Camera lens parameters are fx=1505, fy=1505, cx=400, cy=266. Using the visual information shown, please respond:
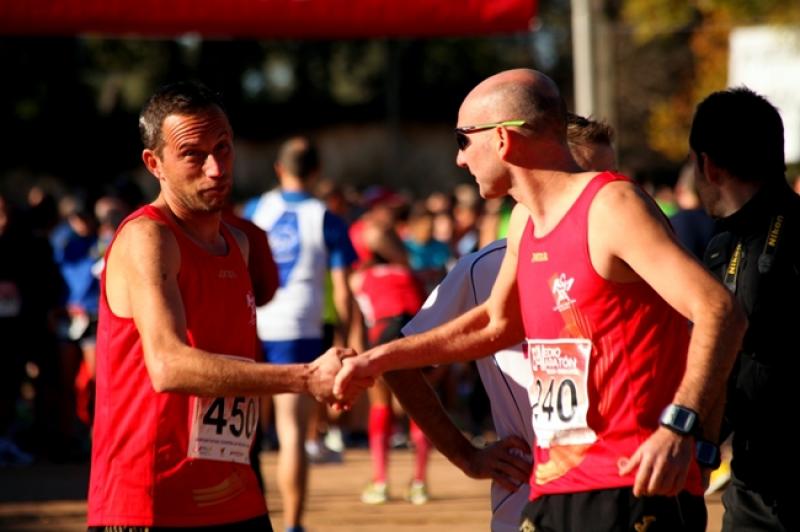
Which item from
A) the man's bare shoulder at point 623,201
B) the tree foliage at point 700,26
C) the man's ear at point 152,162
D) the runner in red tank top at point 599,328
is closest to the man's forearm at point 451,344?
the runner in red tank top at point 599,328

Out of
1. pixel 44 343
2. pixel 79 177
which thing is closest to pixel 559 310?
pixel 44 343

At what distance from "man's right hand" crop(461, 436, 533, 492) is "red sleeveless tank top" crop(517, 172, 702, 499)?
57 cm

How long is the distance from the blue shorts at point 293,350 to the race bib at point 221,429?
537 centimetres

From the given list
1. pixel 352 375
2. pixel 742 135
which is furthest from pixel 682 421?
pixel 742 135

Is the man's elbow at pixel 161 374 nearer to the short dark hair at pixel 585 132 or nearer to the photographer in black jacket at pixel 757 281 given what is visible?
the short dark hair at pixel 585 132

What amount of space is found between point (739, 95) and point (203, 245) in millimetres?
1947

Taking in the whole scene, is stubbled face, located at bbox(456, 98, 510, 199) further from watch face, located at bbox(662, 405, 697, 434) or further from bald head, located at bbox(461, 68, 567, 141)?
watch face, located at bbox(662, 405, 697, 434)

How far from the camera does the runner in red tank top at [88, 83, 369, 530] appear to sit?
454 centimetres

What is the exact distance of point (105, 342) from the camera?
4.74 metres

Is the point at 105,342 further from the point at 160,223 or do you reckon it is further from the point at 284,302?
the point at 284,302

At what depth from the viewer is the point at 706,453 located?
4199 mm

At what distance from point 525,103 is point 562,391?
838 mm

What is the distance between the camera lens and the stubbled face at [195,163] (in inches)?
190

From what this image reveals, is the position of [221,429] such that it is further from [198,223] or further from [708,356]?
[708,356]
